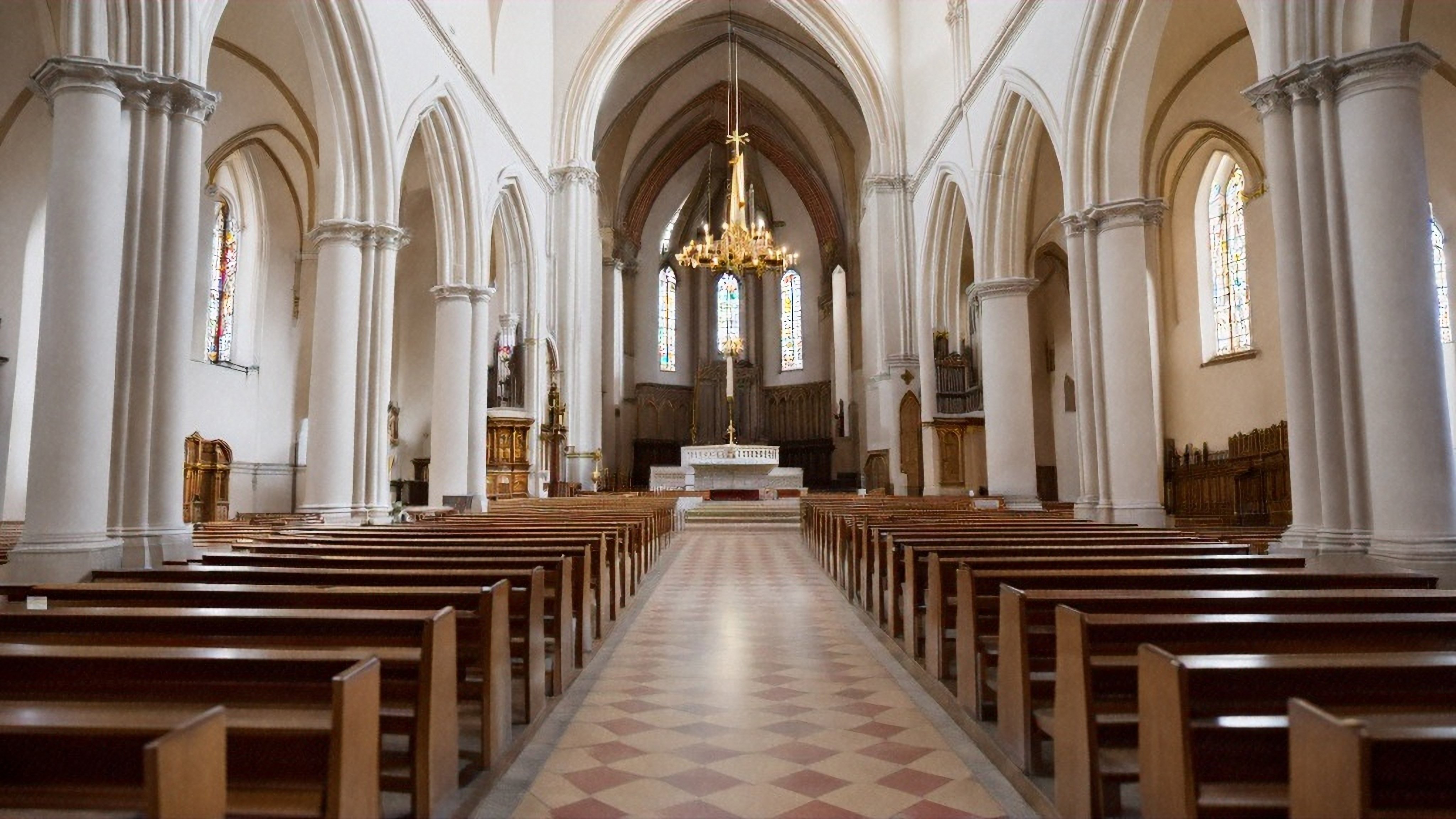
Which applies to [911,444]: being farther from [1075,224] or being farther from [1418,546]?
[1418,546]

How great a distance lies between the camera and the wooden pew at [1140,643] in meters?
2.36

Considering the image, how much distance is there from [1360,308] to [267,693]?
7.27 metres

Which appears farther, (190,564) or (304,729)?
(190,564)

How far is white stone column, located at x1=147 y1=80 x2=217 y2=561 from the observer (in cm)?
635

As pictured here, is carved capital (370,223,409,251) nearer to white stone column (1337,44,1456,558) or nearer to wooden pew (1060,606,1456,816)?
white stone column (1337,44,1456,558)

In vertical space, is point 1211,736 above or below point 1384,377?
below

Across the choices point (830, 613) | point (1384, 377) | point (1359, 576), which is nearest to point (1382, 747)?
point (1359, 576)

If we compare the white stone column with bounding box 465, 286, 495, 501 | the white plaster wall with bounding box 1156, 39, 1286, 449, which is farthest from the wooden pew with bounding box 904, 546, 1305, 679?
the white stone column with bounding box 465, 286, 495, 501

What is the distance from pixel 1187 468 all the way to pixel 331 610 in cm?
1574

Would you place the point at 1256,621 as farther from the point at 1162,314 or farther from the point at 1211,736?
the point at 1162,314

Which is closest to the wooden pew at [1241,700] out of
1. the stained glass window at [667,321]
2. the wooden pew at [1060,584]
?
the wooden pew at [1060,584]

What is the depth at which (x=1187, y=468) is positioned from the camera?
1534 cm

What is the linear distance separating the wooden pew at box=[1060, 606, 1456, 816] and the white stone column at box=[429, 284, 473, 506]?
12377 millimetres

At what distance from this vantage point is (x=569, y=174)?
2034 cm
